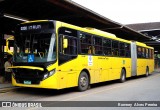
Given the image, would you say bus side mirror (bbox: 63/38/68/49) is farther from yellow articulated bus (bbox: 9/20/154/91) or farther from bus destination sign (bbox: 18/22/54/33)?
bus destination sign (bbox: 18/22/54/33)

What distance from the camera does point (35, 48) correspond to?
36.1ft

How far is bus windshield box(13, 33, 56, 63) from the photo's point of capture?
1070 cm

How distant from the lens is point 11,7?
14.2 m

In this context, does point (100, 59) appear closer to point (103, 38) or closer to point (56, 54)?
point (103, 38)

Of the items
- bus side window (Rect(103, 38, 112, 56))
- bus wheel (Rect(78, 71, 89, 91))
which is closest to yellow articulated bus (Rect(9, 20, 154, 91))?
bus wheel (Rect(78, 71, 89, 91))

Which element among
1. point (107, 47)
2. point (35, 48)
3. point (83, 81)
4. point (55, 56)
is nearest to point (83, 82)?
point (83, 81)

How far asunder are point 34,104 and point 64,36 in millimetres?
3443

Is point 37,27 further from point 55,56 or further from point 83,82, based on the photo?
point 83,82

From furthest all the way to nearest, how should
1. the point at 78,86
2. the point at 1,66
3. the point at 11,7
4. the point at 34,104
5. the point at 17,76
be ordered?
the point at 1,66
the point at 11,7
the point at 78,86
the point at 17,76
the point at 34,104

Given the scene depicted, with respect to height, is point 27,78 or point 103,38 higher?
point 103,38

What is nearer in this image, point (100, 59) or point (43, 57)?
point (43, 57)

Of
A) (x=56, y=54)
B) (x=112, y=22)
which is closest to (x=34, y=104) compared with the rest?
(x=56, y=54)

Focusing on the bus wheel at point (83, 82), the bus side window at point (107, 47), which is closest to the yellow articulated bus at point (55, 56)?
the bus wheel at point (83, 82)

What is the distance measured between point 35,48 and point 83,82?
297cm
